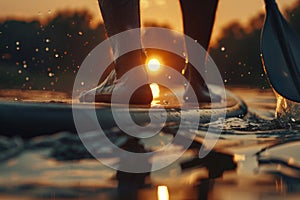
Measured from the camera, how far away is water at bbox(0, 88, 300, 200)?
6.45 ft

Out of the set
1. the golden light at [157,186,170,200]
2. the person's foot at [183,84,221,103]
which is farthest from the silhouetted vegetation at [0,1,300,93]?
the golden light at [157,186,170,200]

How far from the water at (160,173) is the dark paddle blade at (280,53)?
18.7 inches

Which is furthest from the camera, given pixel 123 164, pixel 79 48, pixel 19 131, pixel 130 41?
pixel 79 48

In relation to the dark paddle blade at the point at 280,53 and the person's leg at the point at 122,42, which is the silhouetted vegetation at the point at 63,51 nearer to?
the person's leg at the point at 122,42

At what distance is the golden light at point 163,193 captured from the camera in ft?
6.31

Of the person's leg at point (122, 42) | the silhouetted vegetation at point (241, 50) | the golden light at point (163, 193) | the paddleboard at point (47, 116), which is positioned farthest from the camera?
the silhouetted vegetation at point (241, 50)

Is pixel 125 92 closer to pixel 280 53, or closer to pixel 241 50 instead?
pixel 280 53

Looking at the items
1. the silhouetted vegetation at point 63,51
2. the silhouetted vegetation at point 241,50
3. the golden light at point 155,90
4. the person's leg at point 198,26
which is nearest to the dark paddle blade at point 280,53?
the person's leg at point 198,26

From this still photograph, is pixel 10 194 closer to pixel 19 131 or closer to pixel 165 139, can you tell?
pixel 19 131

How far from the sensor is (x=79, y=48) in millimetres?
7602

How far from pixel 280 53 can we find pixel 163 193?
1.66m

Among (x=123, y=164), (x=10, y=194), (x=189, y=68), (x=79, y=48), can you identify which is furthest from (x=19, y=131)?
(x=79, y=48)

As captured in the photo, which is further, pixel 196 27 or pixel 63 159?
pixel 196 27

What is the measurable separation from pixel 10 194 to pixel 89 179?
0.27 metres
